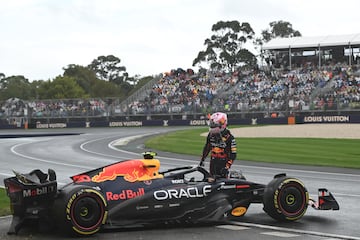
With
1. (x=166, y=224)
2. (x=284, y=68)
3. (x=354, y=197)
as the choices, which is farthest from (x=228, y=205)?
(x=284, y=68)

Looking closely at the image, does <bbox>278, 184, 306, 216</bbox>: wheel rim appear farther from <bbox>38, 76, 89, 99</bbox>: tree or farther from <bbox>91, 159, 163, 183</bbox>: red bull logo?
<bbox>38, 76, 89, 99</bbox>: tree

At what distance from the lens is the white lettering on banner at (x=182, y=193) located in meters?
9.13

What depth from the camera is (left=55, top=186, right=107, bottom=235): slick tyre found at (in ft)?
27.3

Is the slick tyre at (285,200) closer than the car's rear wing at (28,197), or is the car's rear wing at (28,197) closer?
the car's rear wing at (28,197)

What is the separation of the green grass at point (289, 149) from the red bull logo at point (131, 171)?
1147 cm

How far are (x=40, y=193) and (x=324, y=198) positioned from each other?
4502mm

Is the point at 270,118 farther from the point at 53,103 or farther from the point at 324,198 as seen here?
the point at 324,198

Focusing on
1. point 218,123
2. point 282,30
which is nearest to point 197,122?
point 218,123

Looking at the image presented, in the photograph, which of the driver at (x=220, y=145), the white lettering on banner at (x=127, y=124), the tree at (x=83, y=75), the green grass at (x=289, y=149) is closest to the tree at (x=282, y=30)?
the tree at (x=83, y=75)

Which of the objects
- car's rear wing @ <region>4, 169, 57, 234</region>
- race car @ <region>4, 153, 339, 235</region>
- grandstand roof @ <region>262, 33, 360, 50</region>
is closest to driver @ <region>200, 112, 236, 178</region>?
race car @ <region>4, 153, 339, 235</region>

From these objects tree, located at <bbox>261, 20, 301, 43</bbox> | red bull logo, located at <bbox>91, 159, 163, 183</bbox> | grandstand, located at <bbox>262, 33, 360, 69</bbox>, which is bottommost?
red bull logo, located at <bbox>91, 159, 163, 183</bbox>

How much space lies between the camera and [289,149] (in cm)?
2602

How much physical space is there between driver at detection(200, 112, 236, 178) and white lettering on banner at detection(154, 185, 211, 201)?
1.05 meters

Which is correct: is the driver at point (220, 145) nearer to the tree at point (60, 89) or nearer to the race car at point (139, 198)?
the race car at point (139, 198)
